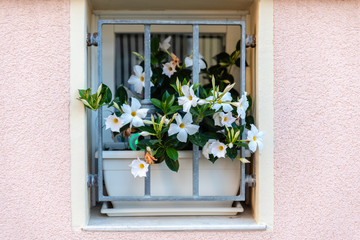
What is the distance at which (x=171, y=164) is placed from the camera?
1.91 metres

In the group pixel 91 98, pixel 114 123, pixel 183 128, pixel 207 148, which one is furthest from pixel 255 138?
pixel 91 98

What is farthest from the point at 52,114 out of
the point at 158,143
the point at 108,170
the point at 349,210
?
the point at 349,210

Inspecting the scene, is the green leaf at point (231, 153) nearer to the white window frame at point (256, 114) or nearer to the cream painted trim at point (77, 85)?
the white window frame at point (256, 114)

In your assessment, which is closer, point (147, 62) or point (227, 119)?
point (227, 119)

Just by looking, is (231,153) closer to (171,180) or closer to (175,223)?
(171,180)

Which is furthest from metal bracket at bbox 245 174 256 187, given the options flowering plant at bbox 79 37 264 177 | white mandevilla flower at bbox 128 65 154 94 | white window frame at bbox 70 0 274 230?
white mandevilla flower at bbox 128 65 154 94

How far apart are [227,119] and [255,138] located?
0.16 metres

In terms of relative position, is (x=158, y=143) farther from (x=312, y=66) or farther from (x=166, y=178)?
(x=312, y=66)

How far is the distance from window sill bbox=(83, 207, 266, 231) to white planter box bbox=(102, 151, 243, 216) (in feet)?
0.12

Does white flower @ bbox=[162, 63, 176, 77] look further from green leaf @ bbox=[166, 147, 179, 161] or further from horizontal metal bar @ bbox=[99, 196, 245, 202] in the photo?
horizontal metal bar @ bbox=[99, 196, 245, 202]

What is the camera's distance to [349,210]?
202 cm

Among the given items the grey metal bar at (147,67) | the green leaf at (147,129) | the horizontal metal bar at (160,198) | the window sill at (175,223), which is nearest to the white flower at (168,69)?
the grey metal bar at (147,67)

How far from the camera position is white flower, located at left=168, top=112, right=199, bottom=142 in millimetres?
1841

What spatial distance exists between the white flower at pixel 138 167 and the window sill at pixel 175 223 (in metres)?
0.29
